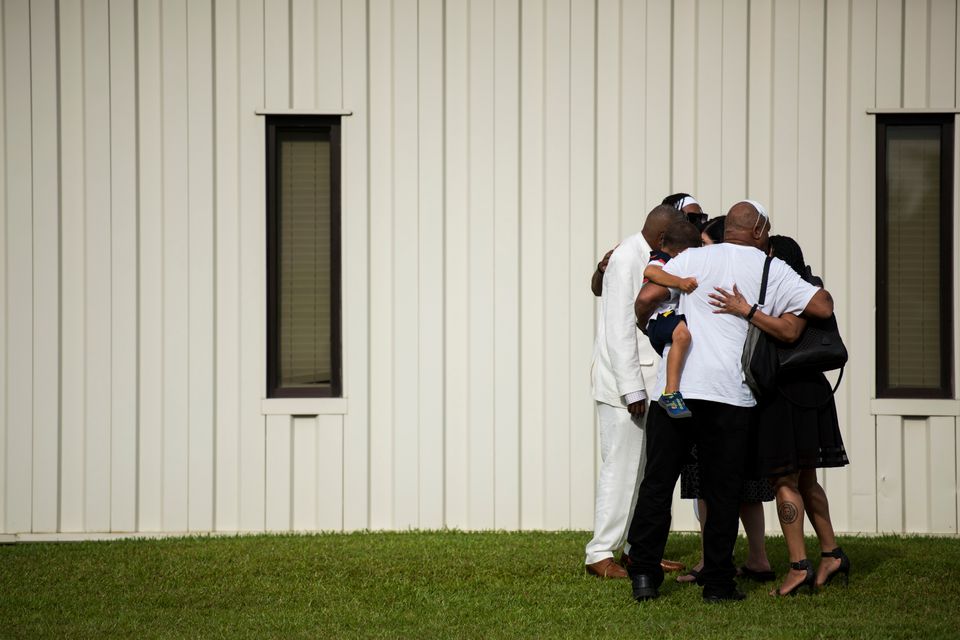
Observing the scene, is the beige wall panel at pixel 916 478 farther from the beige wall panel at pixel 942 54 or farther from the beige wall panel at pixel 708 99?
the beige wall panel at pixel 942 54

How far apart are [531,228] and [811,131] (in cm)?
206

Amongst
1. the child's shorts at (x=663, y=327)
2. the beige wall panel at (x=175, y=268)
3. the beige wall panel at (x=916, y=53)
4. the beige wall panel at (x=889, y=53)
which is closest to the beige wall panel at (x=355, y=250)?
the beige wall panel at (x=175, y=268)

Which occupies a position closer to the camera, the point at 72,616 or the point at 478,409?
the point at 72,616

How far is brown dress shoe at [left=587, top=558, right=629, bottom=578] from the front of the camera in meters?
5.82

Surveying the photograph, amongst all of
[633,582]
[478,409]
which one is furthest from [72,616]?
[478,409]

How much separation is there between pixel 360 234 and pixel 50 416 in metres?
2.50

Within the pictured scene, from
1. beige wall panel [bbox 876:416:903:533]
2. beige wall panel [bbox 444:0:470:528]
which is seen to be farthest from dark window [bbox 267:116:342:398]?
beige wall panel [bbox 876:416:903:533]

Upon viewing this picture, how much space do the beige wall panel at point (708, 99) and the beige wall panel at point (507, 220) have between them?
0.95 meters

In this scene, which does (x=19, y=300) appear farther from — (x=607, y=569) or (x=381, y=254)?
(x=607, y=569)

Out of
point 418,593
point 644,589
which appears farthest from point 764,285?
point 418,593

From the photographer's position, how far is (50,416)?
7.59 metres

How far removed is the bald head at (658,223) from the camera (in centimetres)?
568

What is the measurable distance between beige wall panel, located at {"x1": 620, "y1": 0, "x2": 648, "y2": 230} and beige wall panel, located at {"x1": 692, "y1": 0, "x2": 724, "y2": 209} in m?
0.15

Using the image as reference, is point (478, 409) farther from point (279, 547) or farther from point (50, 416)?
point (50, 416)
